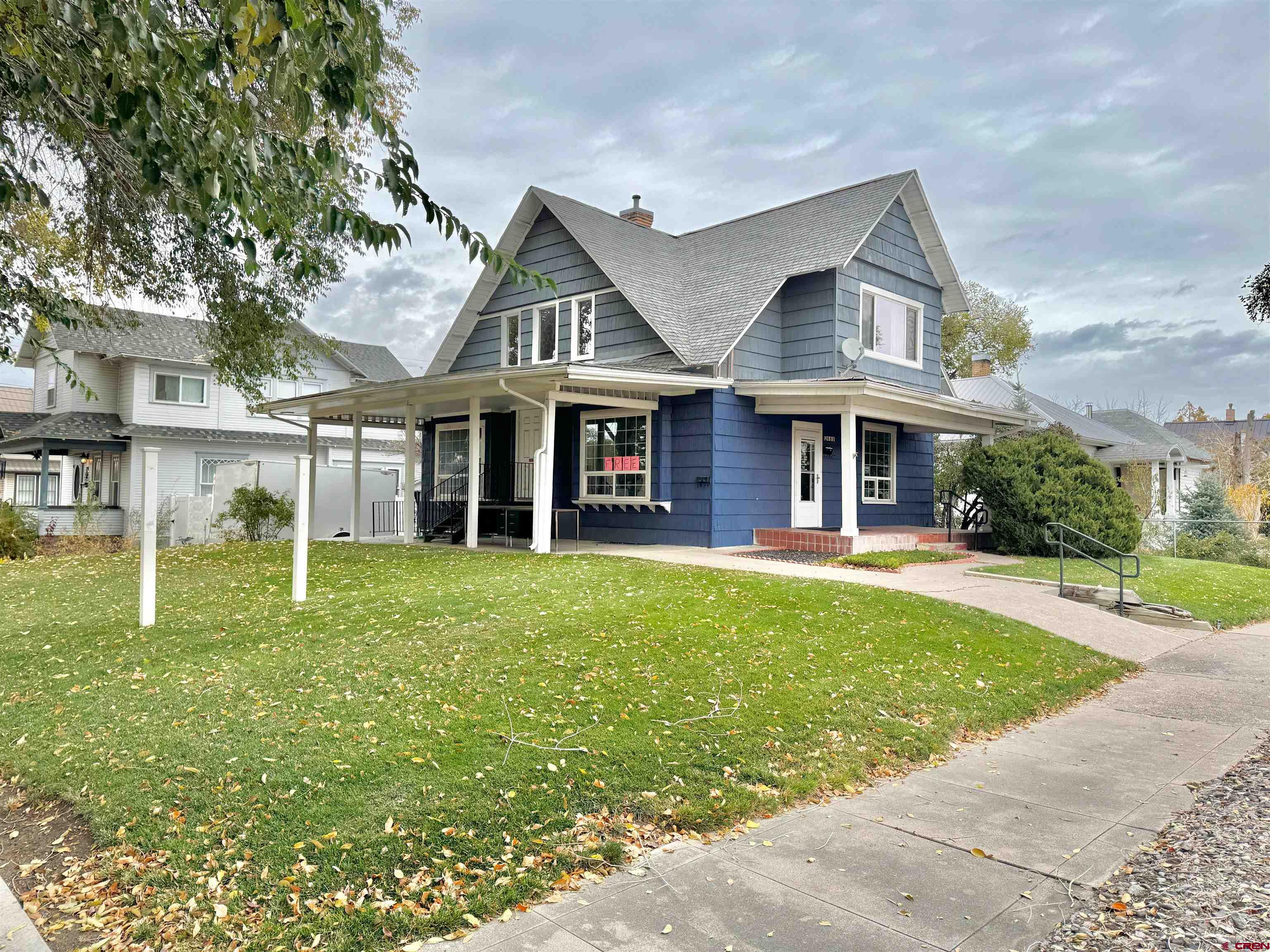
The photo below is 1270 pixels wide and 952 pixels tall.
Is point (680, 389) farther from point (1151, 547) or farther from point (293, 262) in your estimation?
point (1151, 547)

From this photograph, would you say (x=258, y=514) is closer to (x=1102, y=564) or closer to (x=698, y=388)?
(x=698, y=388)

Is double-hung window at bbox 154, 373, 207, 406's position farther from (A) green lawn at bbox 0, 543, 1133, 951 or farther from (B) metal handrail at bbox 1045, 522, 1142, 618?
(B) metal handrail at bbox 1045, 522, 1142, 618

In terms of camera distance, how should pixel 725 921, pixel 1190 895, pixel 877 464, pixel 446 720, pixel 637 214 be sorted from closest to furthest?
pixel 725 921
pixel 1190 895
pixel 446 720
pixel 877 464
pixel 637 214

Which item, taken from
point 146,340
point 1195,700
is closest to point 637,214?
point 146,340

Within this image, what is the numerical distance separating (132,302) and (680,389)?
8865mm

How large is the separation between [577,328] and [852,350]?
5.69 m

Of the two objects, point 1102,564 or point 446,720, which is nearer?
point 446,720

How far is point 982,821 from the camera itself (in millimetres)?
4008

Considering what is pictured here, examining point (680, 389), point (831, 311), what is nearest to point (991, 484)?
point (831, 311)

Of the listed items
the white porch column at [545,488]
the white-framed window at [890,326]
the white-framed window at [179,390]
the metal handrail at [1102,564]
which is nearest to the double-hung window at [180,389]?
the white-framed window at [179,390]

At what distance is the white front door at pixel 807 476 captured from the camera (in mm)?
16375

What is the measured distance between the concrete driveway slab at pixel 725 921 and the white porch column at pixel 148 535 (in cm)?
605

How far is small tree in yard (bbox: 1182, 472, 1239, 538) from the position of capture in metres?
19.7

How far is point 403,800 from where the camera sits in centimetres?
384
